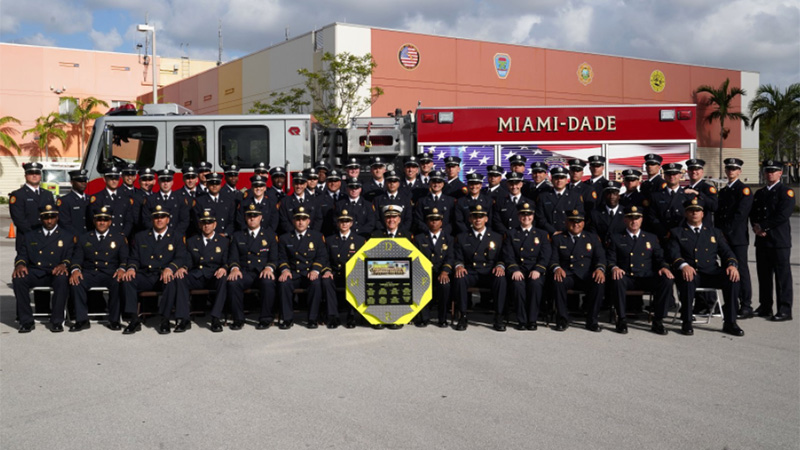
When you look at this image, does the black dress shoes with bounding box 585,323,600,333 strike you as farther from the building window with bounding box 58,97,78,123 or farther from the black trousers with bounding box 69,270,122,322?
the building window with bounding box 58,97,78,123

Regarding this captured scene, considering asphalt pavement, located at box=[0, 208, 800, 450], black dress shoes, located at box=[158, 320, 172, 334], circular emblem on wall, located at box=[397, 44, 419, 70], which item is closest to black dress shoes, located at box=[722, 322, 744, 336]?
asphalt pavement, located at box=[0, 208, 800, 450]

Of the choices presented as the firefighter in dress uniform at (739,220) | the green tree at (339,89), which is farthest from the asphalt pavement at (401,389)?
the green tree at (339,89)

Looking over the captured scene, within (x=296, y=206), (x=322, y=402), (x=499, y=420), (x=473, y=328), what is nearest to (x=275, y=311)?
(x=296, y=206)

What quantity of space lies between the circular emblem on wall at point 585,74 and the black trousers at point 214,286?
3169 cm

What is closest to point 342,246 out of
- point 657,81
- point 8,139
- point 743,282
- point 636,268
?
point 636,268

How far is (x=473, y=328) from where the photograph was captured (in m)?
7.37

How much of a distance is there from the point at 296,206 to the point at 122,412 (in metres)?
4.48

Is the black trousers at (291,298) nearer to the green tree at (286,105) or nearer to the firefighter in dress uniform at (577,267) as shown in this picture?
the firefighter in dress uniform at (577,267)

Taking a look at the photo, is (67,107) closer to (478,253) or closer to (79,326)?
(79,326)

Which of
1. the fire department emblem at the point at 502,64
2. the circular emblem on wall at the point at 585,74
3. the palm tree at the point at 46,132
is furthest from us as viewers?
the palm tree at the point at 46,132

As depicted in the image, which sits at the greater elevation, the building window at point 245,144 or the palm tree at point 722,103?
the palm tree at point 722,103

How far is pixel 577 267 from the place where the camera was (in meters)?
7.65

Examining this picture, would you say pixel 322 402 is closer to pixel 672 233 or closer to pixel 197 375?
pixel 197 375

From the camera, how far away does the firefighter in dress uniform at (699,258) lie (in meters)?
7.09
